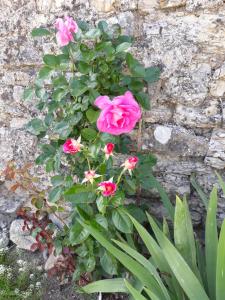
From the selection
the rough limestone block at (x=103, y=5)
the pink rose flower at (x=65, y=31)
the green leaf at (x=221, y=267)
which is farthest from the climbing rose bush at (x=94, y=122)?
the green leaf at (x=221, y=267)

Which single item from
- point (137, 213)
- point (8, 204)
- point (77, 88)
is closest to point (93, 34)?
point (77, 88)

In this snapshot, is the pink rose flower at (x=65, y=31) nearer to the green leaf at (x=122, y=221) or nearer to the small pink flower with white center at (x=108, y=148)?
the small pink flower with white center at (x=108, y=148)

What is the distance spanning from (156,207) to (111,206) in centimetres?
49

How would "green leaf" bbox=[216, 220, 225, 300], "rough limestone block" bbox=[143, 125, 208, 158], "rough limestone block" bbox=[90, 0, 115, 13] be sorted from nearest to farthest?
"green leaf" bbox=[216, 220, 225, 300] → "rough limestone block" bbox=[90, 0, 115, 13] → "rough limestone block" bbox=[143, 125, 208, 158]

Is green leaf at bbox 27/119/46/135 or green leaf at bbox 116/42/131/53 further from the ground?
green leaf at bbox 116/42/131/53

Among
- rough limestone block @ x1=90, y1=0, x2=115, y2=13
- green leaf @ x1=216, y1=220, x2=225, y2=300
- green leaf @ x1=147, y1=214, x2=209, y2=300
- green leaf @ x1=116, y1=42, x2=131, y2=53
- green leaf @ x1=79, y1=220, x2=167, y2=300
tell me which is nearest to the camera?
green leaf @ x1=216, y1=220, x2=225, y2=300

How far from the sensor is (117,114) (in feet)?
5.23

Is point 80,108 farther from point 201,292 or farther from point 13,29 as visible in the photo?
point 201,292

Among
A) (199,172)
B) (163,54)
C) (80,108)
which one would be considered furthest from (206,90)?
(80,108)

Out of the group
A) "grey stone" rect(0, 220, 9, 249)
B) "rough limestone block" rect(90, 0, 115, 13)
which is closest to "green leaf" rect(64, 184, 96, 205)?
"rough limestone block" rect(90, 0, 115, 13)

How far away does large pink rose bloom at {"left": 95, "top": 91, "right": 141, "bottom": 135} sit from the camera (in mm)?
1595

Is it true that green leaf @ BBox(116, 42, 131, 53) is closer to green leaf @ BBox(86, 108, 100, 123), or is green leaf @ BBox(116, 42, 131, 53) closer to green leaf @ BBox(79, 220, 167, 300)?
green leaf @ BBox(86, 108, 100, 123)

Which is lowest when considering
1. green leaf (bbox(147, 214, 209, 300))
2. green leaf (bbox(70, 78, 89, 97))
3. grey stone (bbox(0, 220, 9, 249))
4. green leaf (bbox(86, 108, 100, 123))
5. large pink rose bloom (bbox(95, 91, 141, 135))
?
grey stone (bbox(0, 220, 9, 249))

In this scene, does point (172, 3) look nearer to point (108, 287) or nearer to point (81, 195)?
point (81, 195)
